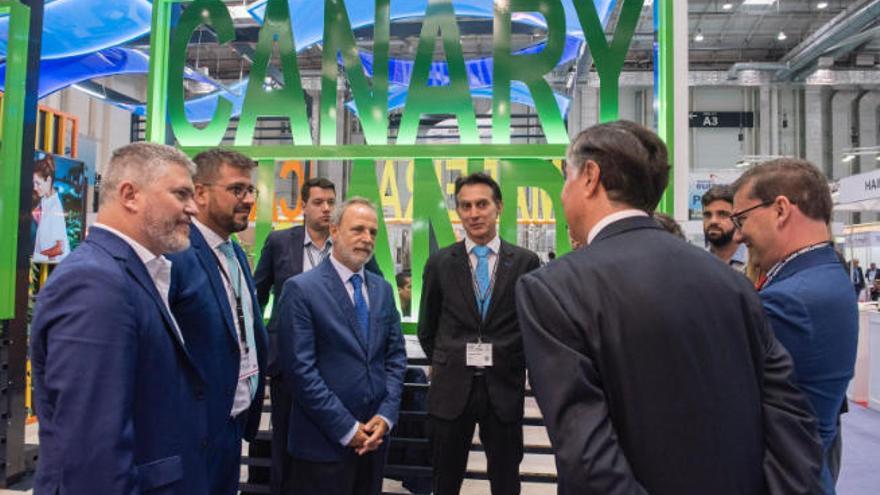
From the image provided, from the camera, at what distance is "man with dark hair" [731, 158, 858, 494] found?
140cm

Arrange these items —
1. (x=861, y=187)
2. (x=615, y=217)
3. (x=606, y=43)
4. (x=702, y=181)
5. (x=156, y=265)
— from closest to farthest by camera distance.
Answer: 1. (x=615, y=217)
2. (x=156, y=265)
3. (x=606, y=43)
4. (x=861, y=187)
5. (x=702, y=181)

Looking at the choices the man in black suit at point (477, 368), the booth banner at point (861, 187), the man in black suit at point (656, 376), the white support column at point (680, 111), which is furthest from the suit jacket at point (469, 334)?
the booth banner at point (861, 187)

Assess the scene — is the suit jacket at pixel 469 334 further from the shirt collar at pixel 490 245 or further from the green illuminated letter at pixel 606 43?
the green illuminated letter at pixel 606 43

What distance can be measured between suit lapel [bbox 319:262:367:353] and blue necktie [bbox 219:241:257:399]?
328 millimetres

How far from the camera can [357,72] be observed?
3.77m

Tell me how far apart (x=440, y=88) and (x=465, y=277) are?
4.90 ft

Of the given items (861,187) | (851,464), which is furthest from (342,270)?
(861,187)

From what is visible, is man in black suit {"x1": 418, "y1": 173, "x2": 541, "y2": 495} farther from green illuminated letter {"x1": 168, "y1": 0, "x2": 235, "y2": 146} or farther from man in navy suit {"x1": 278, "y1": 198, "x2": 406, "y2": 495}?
green illuminated letter {"x1": 168, "y1": 0, "x2": 235, "y2": 146}

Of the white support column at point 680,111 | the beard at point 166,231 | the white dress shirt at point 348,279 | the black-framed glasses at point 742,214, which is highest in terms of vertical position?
the white support column at point 680,111

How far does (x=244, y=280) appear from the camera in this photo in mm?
2430

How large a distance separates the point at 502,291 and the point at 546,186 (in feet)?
Answer: 3.63

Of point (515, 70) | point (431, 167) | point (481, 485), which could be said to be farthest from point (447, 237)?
point (481, 485)

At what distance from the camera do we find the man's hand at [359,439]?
2.37m

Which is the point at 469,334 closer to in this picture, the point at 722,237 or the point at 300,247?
the point at 300,247
